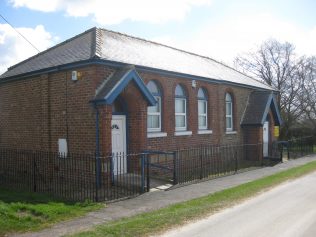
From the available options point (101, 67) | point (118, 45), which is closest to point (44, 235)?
point (101, 67)

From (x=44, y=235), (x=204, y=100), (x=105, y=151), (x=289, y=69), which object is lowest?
(x=44, y=235)

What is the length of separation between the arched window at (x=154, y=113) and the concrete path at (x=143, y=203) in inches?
128

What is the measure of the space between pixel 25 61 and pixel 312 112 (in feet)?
96.2

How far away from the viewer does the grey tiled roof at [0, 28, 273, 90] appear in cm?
1407

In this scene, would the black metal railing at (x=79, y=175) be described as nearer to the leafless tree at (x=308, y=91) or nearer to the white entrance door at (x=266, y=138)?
the white entrance door at (x=266, y=138)

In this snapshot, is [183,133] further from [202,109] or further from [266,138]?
[266,138]

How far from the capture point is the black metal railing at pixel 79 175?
11391 millimetres

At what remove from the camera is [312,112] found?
3869 cm

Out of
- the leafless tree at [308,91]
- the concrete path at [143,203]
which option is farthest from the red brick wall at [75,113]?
the leafless tree at [308,91]

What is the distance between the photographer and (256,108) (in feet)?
73.1

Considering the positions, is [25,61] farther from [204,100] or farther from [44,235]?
[44,235]

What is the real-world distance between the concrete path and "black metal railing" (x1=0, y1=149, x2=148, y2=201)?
76cm

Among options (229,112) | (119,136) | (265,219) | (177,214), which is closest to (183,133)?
(119,136)

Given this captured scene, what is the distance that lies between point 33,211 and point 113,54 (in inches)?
272
